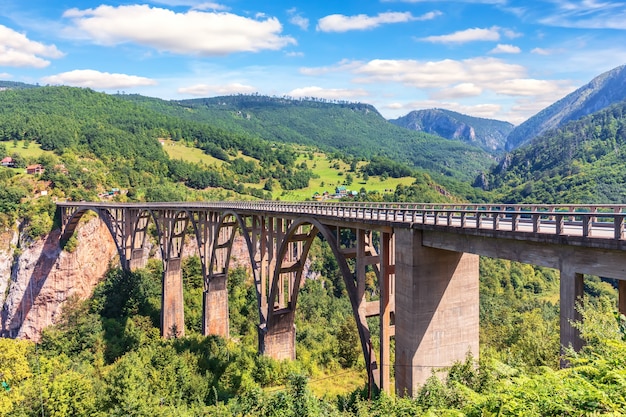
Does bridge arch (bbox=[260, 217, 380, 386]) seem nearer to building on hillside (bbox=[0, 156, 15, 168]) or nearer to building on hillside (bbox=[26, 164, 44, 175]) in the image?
building on hillside (bbox=[26, 164, 44, 175])

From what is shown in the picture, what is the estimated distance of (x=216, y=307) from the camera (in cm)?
4562

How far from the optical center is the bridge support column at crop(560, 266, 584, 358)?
1277 cm

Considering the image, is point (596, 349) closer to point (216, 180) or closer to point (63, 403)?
point (63, 403)

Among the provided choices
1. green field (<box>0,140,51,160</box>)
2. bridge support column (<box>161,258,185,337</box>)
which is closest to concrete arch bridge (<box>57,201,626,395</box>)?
bridge support column (<box>161,258,185,337</box>)

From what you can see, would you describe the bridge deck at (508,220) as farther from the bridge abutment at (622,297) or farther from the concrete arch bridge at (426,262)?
the bridge abutment at (622,297)

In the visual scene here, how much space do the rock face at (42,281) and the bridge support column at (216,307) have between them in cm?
3368

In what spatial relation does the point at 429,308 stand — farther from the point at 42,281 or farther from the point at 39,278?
the point at 39,278

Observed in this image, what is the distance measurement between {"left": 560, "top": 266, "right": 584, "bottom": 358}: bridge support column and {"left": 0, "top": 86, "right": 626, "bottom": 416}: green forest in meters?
0.40

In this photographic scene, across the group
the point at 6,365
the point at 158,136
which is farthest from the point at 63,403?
the point at 158,136

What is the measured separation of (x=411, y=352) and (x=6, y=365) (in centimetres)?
3234

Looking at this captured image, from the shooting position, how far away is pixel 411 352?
18688 mm

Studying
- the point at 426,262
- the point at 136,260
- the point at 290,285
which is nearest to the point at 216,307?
the point at 290,285

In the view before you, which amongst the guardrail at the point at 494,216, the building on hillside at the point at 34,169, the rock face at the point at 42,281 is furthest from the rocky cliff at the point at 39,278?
the guardrail at the point at 494,216

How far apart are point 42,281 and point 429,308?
6758 cm
